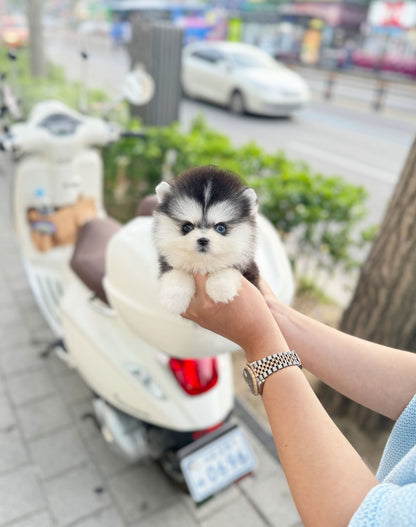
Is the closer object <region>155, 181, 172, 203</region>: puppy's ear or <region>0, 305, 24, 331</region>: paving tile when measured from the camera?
<region>155, 181, 172, 203</region>: puppy's ear

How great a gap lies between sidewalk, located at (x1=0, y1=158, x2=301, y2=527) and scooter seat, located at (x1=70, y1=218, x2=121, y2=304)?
39.4 inches

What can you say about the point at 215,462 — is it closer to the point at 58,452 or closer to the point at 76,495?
the point at 76,495

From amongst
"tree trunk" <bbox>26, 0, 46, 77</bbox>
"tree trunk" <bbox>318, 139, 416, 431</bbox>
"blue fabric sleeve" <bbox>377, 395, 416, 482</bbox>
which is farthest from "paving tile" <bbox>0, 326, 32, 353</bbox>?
"tree trunk" <bbox>26, 0, 46, 77</bbox>

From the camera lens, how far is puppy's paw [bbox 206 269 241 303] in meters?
1.18

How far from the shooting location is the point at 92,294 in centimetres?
268

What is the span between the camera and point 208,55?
1322 centimetres

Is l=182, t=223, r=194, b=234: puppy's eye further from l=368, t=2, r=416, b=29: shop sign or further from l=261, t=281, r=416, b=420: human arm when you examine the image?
l=368, t=2, r=416, b=29: shop sign

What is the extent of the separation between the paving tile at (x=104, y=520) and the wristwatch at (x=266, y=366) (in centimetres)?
178

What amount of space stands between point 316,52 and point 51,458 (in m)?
29.6

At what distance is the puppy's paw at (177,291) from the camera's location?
48.6 inches

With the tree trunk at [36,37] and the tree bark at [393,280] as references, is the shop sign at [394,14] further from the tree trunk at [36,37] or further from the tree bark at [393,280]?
the tree bark at [393,280]

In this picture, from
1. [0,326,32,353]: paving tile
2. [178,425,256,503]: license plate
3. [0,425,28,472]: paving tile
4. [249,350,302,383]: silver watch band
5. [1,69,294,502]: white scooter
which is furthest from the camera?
[0,326,32,353]: paving tile

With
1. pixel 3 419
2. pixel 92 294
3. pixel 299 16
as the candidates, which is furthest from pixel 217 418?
pixel 299 16

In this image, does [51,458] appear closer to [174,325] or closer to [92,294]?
[92,294]
